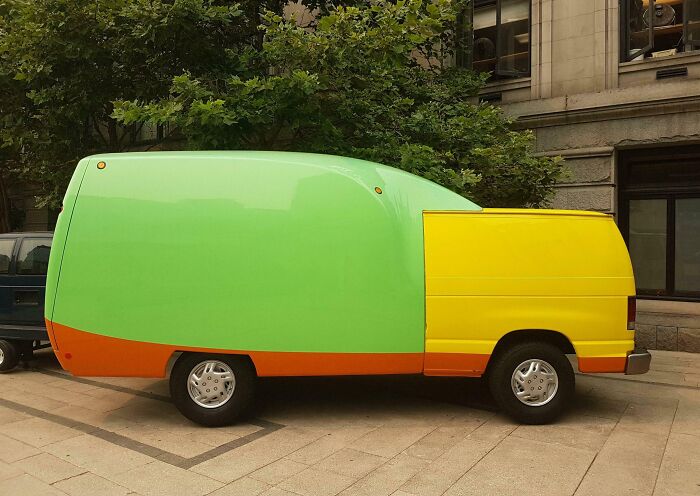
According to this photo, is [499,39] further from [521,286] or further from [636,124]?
[521,286]

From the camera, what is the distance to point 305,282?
5.21m

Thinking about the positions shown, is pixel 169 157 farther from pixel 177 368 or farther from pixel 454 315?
pixel 454 315

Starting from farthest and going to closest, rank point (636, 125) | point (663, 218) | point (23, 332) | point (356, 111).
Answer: point (663, 218) → point (636, 125) → point (356, 111) → point (23, 332)

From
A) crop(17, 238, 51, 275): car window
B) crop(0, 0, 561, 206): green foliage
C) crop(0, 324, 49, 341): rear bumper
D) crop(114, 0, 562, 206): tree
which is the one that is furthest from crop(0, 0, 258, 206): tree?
crop(0, 324, 49, 341): rear bumper

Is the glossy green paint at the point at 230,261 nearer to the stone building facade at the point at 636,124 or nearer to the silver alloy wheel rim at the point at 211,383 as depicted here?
the silver alloy wheel rim at the point at 211,383

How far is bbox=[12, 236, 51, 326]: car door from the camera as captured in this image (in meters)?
7.77

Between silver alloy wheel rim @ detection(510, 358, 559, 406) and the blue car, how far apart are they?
20.6 feet

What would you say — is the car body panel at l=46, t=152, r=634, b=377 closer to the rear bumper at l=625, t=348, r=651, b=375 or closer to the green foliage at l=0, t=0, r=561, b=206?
the rear bumper at l=625, t=348, r=651, b=375

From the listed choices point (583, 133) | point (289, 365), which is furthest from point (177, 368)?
point (583, 133)

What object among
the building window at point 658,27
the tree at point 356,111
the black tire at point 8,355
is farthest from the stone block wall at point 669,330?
the black tire at point 8,355

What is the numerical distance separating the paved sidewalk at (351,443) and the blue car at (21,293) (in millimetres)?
955

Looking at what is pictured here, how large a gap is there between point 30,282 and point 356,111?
5284mm

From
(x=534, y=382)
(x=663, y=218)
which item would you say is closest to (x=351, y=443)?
(x=534, y=382)

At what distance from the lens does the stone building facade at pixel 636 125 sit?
9.80 meters
